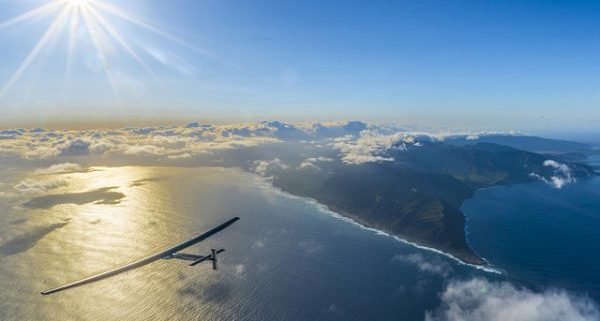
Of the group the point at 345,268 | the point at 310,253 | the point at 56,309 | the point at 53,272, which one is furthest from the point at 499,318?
the point at 53,272

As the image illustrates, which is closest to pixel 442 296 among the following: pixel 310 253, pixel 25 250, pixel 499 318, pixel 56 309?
pixel 499 318

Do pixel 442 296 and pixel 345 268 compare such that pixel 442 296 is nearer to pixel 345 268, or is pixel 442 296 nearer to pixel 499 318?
pixel 499 318

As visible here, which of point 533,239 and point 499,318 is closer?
point 499,318

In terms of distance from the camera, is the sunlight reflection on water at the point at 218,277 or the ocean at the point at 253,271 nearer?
the sunlight reflection on water at the point at 218,277

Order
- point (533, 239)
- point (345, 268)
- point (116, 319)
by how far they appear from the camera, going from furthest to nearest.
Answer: point (533, 239)
point (345, 268)
point (116, 319)

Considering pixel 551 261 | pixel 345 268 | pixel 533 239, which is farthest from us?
pixel 533 239

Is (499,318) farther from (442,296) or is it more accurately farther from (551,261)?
(551,261)

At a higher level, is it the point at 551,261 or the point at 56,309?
the point at 56,309

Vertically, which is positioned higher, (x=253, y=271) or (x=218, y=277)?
(x=218, y=277)

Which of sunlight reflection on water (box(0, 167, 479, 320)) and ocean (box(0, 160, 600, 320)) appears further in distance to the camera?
ocean (box(0, 160, 600, 320))

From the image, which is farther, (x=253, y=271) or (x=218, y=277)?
(x=253, y=271)
